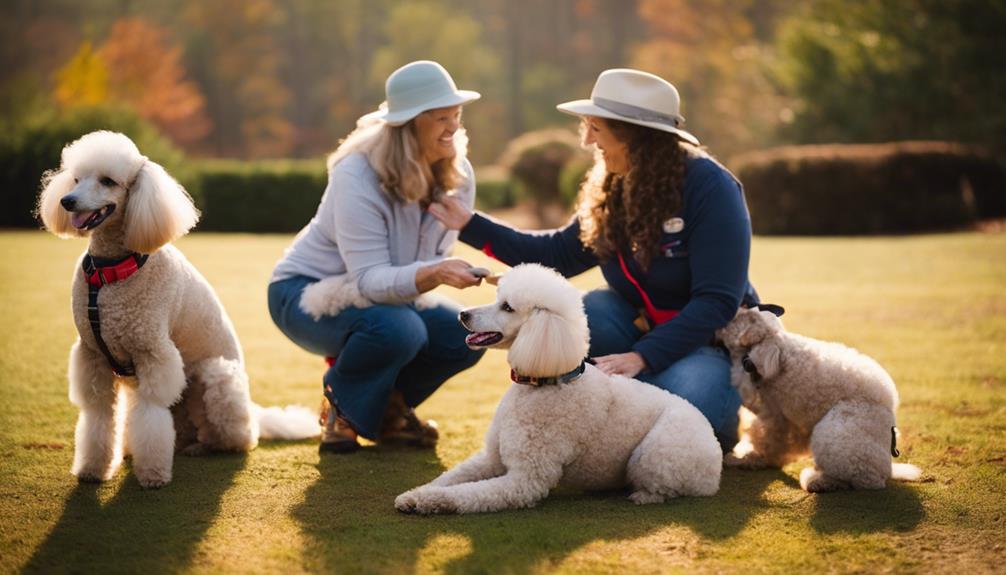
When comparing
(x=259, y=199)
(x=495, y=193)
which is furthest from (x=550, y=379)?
(x=495, y=193)

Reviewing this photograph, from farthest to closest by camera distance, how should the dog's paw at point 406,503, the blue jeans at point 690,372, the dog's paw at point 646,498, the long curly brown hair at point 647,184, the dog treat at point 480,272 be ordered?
the long curly brown hair at point 647,184, the blue jeans at point 690,372, the dog treat at point 480,272, the dog's paw at point 646,498, the dog's paw at point 406,503

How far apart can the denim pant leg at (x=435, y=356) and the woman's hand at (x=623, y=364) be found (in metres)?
0.81

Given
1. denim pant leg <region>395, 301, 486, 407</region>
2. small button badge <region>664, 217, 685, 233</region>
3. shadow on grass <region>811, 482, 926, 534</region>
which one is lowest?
shadow on grass <region>811, 482, 926, 534</region>

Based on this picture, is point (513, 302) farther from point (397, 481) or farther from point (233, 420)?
point (233, 420)

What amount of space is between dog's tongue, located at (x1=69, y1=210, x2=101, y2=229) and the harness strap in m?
2.21

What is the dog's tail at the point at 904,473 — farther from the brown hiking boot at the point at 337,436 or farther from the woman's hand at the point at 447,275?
the brown hiking boot at the point at 337,436

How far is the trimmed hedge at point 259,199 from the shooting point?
19.3 m

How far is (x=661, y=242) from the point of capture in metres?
4.12

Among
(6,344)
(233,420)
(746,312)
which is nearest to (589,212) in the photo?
(746,312)

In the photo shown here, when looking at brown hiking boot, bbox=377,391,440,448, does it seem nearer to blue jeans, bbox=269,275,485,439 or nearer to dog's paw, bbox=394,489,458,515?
blue jeans, bbox=269,275,485,439

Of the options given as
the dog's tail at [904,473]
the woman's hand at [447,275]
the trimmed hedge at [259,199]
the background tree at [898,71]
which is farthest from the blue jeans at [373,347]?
the background tree at [898,71]

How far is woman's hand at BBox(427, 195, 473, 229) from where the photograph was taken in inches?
176

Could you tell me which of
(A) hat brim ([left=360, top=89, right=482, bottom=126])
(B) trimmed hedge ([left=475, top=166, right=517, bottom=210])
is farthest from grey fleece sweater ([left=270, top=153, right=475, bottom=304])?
(B) trimmed hedge ([left=475, top=166, right=517, bottom=210])

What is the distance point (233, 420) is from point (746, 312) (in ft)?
7.29
